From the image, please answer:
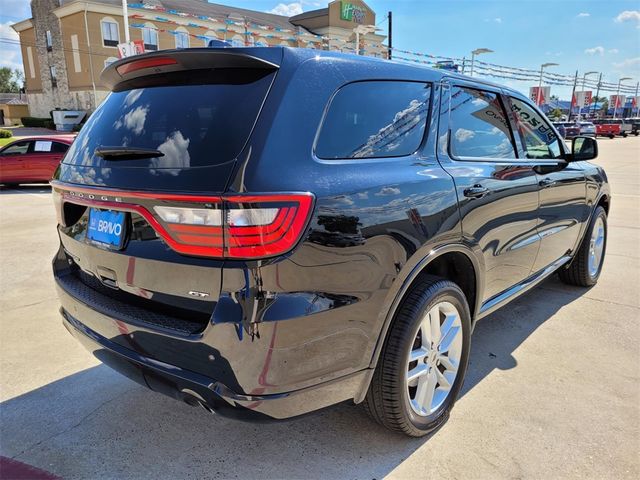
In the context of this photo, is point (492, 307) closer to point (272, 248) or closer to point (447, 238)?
point (447, 238)

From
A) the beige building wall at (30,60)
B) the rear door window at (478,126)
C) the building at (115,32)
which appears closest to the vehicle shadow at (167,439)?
the rear door window at (478,126)

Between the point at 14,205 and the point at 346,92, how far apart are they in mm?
10594

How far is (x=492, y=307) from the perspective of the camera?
3.12 meters

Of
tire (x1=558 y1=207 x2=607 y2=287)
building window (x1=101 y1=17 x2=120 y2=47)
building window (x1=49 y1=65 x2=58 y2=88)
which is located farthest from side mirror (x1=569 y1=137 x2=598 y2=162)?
building window (x1=49 y1=65 x2=58 y2=88)

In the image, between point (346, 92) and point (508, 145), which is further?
point (508, 145)

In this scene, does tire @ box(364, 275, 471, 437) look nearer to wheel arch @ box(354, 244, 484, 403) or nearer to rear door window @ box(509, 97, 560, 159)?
wheel arch @ box(354, 244, 484, 403)

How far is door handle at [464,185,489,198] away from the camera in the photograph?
2.62m

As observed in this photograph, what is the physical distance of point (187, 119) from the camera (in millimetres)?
2033

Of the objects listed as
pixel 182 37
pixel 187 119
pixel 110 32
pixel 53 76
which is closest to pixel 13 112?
pixel 53 76

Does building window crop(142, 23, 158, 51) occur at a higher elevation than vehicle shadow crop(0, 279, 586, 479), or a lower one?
higher

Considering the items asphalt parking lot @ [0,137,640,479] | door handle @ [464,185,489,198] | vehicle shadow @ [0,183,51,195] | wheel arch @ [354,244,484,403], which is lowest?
vehicle shadow @ [0,183,51,195]

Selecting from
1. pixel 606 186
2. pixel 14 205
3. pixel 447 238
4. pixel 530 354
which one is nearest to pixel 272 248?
pixel 447 238

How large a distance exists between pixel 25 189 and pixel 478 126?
46.0 feet

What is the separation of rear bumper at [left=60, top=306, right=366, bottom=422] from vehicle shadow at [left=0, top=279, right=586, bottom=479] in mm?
146
